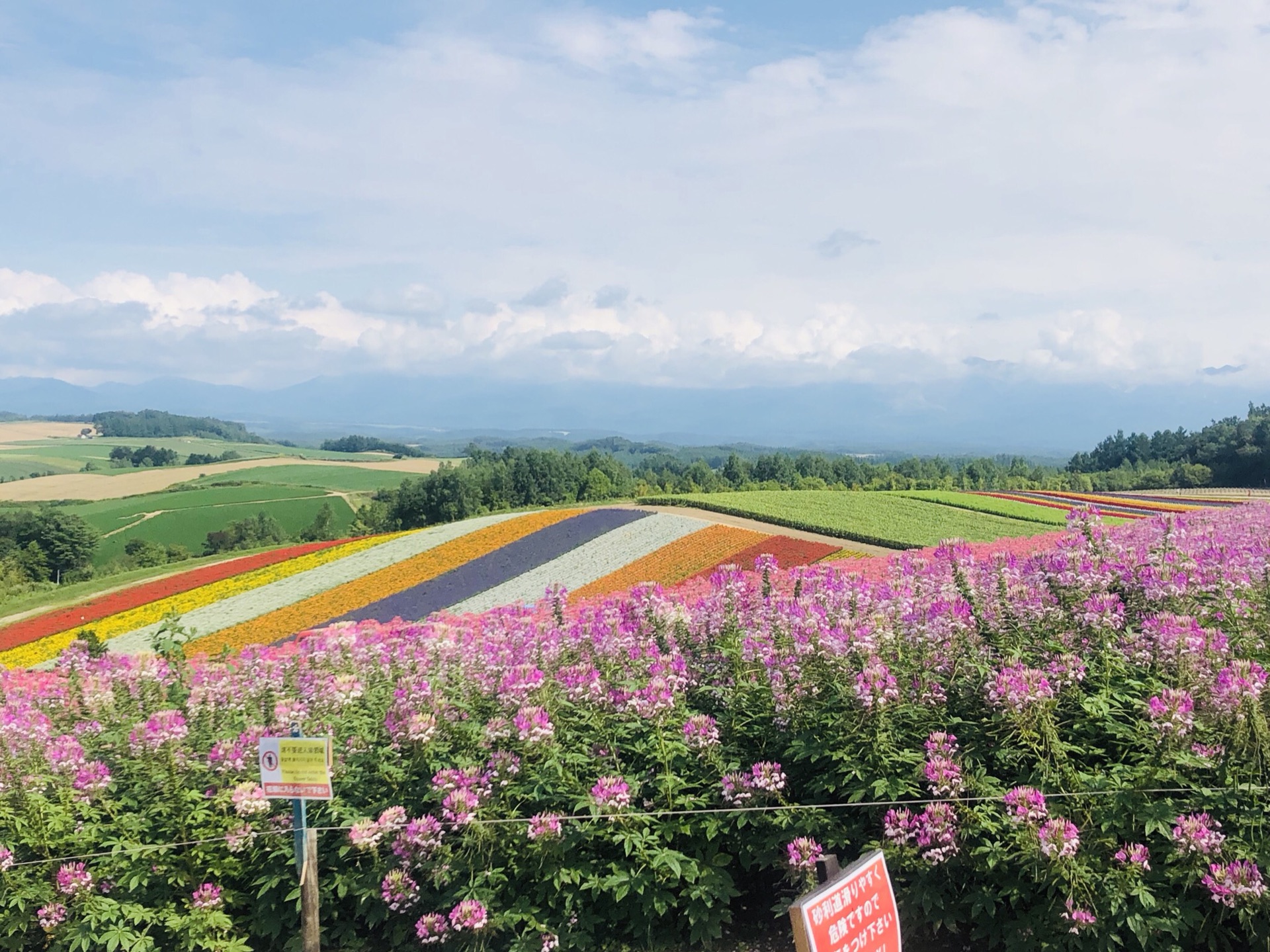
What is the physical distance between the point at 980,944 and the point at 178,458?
147m

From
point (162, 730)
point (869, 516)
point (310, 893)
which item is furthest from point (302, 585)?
point (310, 893)

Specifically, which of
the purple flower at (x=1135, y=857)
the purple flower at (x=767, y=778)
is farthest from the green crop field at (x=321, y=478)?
the purple flower at (x=1135, y=857)

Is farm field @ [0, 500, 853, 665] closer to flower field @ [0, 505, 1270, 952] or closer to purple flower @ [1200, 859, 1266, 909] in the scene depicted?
flower field @ [0, 505, 1270, 952]

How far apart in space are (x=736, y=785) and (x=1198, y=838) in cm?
253

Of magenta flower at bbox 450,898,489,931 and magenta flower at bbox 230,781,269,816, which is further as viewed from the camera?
magenta flower at bbox 230,781,269,816

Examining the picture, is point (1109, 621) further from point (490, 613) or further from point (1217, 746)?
point (490, 613)

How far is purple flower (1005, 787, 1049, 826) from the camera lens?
14.9 ft

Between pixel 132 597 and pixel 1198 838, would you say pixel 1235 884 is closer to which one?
pixel 1198 838

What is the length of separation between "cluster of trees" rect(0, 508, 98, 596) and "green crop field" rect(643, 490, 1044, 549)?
37.2 m

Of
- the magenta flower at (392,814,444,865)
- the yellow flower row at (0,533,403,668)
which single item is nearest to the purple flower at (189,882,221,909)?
the magenta flower at (392,814,444,865)

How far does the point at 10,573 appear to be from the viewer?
43.1 metres

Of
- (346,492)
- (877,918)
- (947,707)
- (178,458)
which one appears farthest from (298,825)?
(178,458)

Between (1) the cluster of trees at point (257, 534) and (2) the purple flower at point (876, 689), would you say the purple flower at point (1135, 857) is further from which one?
(1) the cluster of trees at point (257, 534)

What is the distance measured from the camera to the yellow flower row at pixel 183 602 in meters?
21.5
